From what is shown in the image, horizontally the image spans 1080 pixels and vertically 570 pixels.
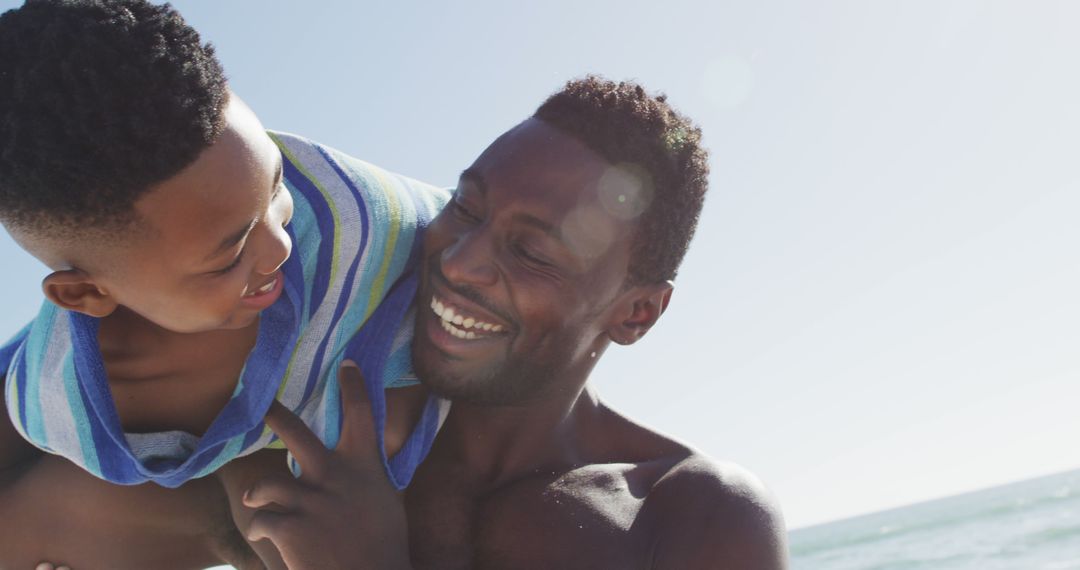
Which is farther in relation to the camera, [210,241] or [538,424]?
[538,424]

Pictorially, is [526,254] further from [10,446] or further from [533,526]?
[10,446]

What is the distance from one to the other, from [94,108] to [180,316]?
0.55 m

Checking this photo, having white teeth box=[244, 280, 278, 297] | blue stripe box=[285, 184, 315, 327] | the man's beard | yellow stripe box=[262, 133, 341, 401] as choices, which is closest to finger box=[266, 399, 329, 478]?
yellow stripe box=[262, 133, 341, 401]

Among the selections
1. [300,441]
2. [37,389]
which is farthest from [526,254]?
[37,389]

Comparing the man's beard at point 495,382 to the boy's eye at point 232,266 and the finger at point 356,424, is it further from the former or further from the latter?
the boy's eye at point 232,266

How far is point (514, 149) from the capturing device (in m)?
2.99

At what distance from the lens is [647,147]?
3.06 metres

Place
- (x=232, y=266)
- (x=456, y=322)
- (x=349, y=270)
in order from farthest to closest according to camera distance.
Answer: (x=456, y=322) → (x=349, y=270) → (x=232, y=266)

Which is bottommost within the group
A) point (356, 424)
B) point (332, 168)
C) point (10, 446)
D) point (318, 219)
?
point (10, 446)

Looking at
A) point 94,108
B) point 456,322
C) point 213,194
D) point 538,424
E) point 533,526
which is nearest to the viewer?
point 94,108

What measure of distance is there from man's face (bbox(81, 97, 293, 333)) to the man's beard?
68 centimetres

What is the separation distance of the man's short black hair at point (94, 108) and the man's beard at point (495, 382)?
106 cm

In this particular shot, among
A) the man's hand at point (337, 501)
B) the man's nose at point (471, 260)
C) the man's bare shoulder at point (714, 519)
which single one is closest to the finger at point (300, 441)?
the man's hand at point (337, 501)

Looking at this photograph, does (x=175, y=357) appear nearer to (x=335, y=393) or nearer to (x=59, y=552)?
(x=335, y=393)
